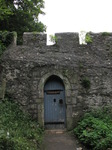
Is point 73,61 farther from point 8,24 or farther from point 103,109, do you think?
point 8,24

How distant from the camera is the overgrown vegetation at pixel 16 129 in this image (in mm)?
3684

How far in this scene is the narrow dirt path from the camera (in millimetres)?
4832

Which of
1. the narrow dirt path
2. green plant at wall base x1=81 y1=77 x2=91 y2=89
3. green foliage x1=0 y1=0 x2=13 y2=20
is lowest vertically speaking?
the narrow dirt path

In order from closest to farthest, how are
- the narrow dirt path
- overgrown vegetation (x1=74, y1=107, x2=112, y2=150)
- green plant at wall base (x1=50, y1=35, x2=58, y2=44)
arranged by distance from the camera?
overgrown vegetation (x1=74, y1=107, x2=112, y2=150)
the narrow dirt path
green plant at wall base (x1=50, y1=35, x2=58, y2=44)

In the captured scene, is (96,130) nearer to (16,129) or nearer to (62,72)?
(16,129)

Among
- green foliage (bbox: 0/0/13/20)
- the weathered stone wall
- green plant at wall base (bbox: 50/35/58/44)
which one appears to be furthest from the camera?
green foliage (bbox: 0/0/13/20)

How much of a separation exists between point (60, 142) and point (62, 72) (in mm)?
2640

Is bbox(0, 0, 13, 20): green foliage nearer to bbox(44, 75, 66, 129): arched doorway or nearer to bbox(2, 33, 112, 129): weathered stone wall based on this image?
bbox(2, 33, 112, 129): weathered stone wall

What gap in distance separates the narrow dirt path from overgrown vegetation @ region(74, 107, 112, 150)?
233mm

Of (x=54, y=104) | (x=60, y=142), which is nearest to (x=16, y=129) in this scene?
(x=60, y=142)

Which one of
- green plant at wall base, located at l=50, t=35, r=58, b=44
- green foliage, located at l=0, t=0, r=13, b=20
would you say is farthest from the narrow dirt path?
green foliage, located at l=0, t=0, r=13, b=20

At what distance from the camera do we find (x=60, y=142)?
5.20 metres

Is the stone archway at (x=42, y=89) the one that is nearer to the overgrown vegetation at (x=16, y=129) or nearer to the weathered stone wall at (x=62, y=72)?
the weathered stone wall at (x=62, y=72)

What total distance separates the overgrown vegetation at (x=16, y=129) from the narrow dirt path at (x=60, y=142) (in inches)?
9.6
